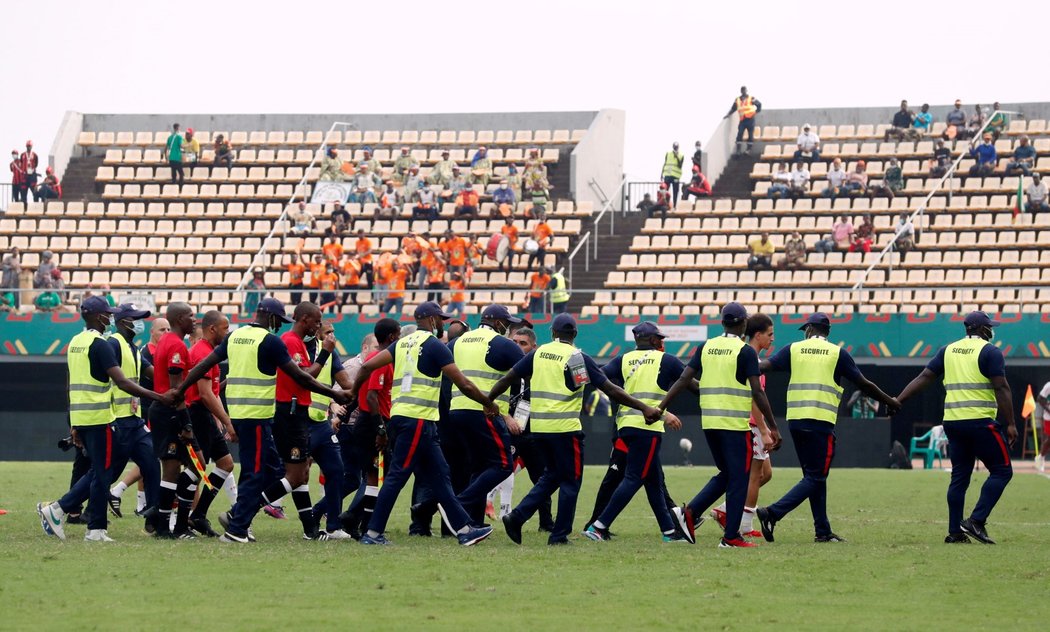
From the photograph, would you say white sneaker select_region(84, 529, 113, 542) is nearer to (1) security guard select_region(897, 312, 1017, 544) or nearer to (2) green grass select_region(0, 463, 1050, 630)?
(2) green grass select_region(0, 463, 1050, 630)

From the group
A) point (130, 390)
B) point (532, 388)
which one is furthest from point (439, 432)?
point (130, 390)

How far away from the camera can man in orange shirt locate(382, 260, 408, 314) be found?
3400cm

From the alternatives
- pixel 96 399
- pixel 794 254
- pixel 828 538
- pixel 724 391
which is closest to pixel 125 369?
pixel 96 399

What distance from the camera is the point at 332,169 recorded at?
42.0 m

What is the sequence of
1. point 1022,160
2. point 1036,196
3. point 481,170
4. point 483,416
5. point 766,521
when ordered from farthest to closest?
point 481,170
point 1022,160
point 1036,196
point 483,416
point 766,521

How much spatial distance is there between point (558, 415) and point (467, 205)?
26208 mm

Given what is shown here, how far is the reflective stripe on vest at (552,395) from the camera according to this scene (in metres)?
13.5

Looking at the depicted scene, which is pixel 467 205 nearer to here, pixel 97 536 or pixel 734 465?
pixel 97 536

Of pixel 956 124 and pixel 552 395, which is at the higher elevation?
pixel 956 124

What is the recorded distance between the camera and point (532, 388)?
13656 mm

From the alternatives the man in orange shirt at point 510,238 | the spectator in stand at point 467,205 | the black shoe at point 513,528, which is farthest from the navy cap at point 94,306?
the spectator in stand at point 467,205

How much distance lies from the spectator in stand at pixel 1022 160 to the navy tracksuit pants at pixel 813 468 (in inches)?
1014

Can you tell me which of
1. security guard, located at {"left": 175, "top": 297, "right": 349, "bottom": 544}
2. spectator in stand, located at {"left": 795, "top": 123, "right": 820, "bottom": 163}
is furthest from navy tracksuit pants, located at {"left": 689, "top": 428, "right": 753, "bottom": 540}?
spectator in stand, located at {"left": 795, "top": 123, "right": 820, "bottom": 163}

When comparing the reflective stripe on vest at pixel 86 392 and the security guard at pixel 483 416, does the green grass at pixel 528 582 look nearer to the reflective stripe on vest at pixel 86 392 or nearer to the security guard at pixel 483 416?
the security guard at pixel 483 416
